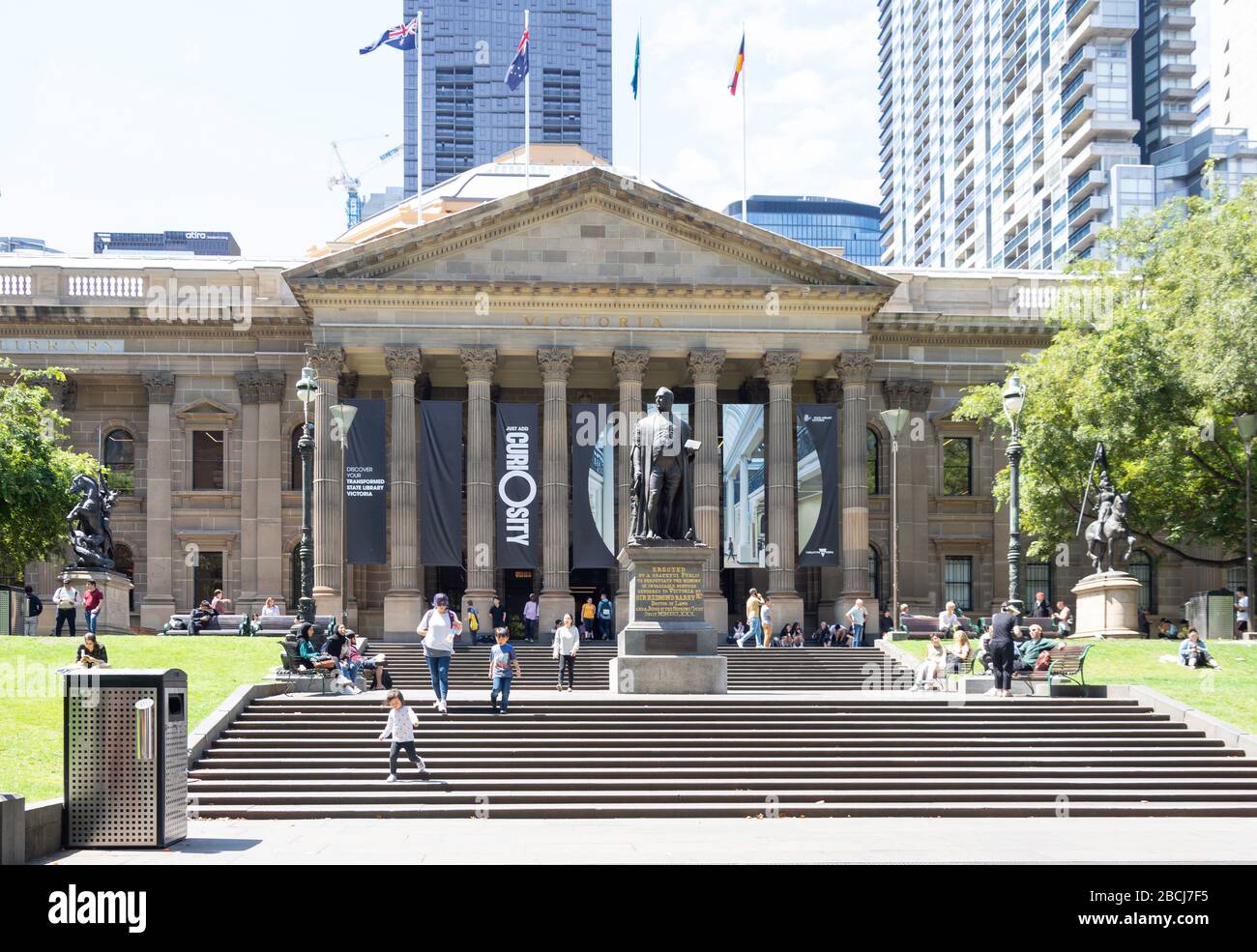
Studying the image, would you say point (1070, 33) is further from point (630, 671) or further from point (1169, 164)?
point (630, 671)

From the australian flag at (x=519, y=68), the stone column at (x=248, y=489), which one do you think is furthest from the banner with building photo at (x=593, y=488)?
the australian flag at (x=519, y=68)

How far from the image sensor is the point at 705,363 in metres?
49.2

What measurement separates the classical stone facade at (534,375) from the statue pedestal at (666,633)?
20.0 m

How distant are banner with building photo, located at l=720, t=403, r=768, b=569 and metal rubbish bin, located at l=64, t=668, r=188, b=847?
35871 mm

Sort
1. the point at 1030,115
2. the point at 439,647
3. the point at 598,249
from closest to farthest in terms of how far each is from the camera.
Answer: the point at 439,647 → the point at 598,249 → the point at 1030,115

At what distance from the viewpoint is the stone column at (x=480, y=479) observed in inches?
1870

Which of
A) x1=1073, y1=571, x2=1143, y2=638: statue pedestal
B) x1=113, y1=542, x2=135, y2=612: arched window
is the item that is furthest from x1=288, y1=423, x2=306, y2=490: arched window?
x1=1073, y1=571, x2=1143, y2=638: statue pedestal

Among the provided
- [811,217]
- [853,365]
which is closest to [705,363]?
[853,365]

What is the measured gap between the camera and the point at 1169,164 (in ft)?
309

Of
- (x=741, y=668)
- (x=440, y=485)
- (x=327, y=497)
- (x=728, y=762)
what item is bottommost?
(x=741, y=668)

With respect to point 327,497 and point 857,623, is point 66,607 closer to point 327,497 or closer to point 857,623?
point 327,497

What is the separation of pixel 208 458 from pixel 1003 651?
35.8m

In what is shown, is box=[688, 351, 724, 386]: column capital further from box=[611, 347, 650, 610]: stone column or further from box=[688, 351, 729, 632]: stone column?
box=[611, 347, 650, 610]: stone column
